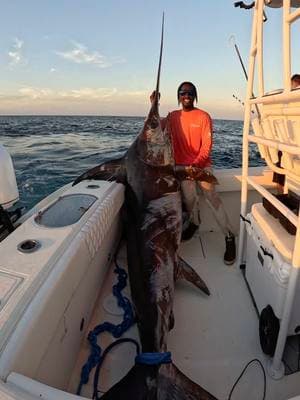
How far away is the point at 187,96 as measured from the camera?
11.7 feet

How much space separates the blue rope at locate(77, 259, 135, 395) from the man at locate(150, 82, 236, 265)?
3.78 feet

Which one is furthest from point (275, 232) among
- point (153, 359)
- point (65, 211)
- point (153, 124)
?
point (153, 124)

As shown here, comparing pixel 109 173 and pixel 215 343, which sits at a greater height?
pixel 109 173

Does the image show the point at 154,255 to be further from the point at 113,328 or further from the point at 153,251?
the point at 113,328

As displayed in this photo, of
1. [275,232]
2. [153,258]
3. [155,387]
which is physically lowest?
[155,387]

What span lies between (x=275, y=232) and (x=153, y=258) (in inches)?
34.0

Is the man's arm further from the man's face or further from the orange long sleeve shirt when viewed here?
the man's face

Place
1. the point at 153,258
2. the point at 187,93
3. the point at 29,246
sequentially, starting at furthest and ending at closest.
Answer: the point at 187,93
the point at 153,258
the point at 29,246

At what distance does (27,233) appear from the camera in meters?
Answer: 1.88

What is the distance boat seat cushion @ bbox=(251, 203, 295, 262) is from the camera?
1.91 m

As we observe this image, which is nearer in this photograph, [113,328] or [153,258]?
[113,328]

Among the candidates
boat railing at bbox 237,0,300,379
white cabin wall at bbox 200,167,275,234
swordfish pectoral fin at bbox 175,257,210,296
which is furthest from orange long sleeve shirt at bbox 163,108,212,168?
swordfish pectoral fin at bbox 175,257,210,296

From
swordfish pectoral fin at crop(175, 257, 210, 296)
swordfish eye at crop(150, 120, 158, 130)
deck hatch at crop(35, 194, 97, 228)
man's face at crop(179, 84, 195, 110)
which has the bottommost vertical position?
swordfish pectoral fin at crop(175, 257, 210, 296)

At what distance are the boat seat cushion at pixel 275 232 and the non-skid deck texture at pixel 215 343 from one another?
0.67 meters
